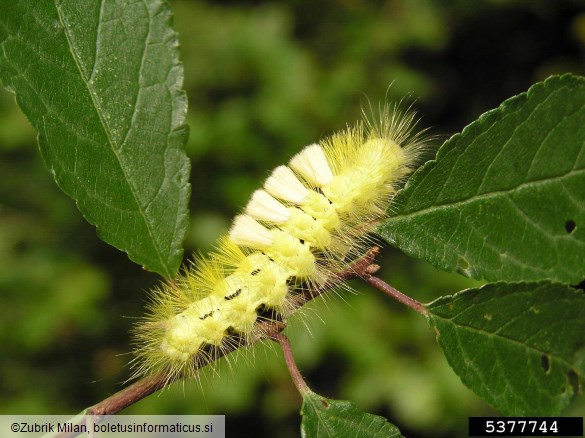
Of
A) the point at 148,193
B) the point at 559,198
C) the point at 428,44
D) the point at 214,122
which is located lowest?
the point at 559,198

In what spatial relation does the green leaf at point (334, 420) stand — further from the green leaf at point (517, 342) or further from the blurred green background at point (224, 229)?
the blurred green background at point (224, 229)

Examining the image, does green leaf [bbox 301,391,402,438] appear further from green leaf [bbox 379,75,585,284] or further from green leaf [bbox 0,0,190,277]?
green leaf [bbox 0,0,190,277]

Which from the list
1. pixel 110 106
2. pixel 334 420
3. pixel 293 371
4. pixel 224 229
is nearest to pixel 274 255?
pixel 293 371

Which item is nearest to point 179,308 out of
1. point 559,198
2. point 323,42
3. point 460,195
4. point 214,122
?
point 460,195

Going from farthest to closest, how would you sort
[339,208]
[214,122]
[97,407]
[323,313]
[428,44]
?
[428,44], [214,122], [323,313], [339,208], [97,407]

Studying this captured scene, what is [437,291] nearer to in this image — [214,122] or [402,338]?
[402,338]

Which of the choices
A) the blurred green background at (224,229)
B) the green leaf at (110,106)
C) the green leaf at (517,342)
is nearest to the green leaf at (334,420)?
the green leaf at (517,342)

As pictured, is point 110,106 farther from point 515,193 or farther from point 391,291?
point 515,193

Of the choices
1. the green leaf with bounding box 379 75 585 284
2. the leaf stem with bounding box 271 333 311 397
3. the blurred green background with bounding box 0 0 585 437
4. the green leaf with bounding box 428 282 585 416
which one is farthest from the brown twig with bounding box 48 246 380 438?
the blurred green background with bounding box 0 0 585 437
